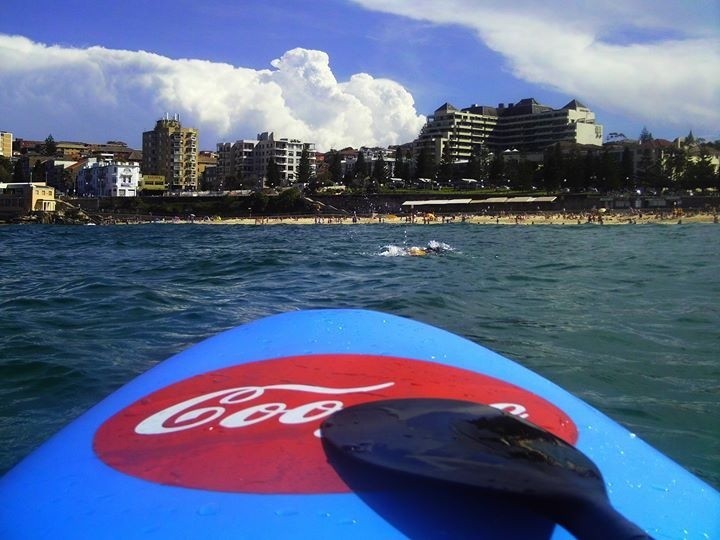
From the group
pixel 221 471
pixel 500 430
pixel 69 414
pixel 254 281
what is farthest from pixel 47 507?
pixel 254 281

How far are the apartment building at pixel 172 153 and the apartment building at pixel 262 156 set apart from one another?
8827 mm

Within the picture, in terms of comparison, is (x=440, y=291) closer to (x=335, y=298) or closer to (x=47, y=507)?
(x=335, y=298)

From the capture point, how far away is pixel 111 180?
108 meters

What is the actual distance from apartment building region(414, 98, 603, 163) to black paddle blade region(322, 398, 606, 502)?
129m

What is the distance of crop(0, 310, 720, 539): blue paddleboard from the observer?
1.53m

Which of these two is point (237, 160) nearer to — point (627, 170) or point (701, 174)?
point (627, 170)

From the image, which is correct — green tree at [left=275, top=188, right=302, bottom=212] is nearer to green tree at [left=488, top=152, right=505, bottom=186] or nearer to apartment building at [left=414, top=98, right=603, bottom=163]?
green tree at [left=488, top=152, right=505, bottom=186]

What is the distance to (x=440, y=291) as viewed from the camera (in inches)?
420

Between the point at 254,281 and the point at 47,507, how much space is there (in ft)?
35.7

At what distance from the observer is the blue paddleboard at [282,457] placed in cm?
153

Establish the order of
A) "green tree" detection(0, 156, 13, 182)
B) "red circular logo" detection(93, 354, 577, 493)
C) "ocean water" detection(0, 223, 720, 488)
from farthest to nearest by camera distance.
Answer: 1. "green tree" detection(0, 156, 13, 182)
2. "ocean water" detection(0, 223, 720, 488)
3. "red circular logo" detection(93, 354, 577, 493)

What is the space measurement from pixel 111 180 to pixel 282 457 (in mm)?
114955

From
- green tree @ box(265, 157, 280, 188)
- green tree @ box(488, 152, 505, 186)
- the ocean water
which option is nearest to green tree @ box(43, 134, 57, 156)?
green tree @ box(265, 157, 280, 188)

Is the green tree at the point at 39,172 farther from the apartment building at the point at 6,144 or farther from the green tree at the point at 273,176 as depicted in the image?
the green tree at the point at 273,176
